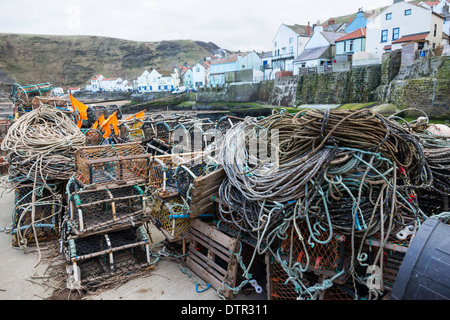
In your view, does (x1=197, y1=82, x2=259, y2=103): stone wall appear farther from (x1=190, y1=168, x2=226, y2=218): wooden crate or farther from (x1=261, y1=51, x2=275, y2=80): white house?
(x1=190, y1=168, x2=226, y2=218): wooden crate

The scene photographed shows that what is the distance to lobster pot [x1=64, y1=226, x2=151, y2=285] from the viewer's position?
3596 mm

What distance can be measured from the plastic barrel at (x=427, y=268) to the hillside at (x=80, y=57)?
286ft

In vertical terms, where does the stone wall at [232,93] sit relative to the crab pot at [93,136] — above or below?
above

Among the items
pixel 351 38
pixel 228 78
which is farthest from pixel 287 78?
pixel 228 78

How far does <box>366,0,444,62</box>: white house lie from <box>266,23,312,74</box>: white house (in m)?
12.3

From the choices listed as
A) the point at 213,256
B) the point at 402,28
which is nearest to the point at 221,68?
the point at 402,28

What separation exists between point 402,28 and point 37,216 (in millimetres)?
25607

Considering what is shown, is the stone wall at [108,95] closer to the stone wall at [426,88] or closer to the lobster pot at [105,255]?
the stone wall at [426,88]

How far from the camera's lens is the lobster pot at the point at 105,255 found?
11.8ft

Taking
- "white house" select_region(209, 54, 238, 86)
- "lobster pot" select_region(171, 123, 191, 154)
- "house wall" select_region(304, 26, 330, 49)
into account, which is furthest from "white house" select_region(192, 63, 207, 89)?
"lobster pot" select_region(171, 123, 191, 154)

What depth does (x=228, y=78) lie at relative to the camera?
126 ft

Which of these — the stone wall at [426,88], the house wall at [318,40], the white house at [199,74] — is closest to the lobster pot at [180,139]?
the stone wall at [426,88]

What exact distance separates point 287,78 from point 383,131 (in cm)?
2581
